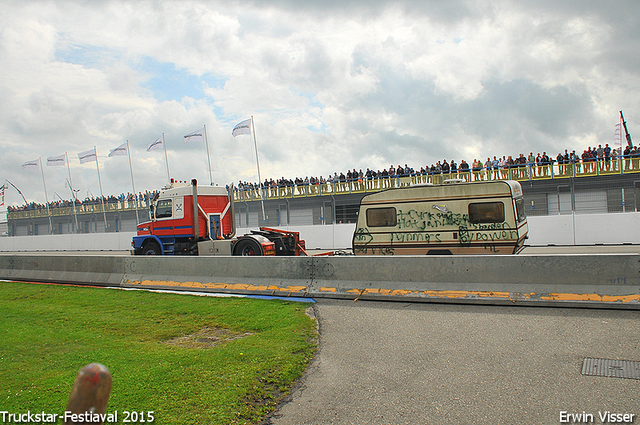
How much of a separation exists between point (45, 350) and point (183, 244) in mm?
11564

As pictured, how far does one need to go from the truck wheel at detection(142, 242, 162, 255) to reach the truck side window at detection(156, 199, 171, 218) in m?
1.17

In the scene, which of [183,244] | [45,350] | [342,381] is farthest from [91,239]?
[342,381]

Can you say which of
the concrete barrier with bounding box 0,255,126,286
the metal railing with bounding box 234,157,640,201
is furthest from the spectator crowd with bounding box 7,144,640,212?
the concrete barrier with bounding box 0,255,126,286

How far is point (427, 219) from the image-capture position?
13.3 m

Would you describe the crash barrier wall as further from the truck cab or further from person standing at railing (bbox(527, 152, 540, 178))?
person standing at railing (bbox(527, 152, 540, 178))

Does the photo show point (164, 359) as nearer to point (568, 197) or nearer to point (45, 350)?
point (45, 350)

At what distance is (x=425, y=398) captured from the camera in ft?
13.5

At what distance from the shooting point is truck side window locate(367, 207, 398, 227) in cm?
1372

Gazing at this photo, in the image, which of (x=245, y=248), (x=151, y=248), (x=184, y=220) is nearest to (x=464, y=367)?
(x=245, y=248)

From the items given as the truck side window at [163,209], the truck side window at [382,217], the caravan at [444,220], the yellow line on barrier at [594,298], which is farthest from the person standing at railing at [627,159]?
the truck side window at [163,209]

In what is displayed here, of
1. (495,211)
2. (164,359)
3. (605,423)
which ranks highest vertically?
(495,211)

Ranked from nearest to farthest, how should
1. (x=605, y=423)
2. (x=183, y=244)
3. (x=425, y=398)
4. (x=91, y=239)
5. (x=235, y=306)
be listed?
(x=605, y=423), (x=425, y=398), (x=235, y=306), (x=183, y=244), (x=91, y=239)

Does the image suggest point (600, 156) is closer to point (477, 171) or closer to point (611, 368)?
point (477, 171)

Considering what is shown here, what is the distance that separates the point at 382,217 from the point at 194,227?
23.4ft
